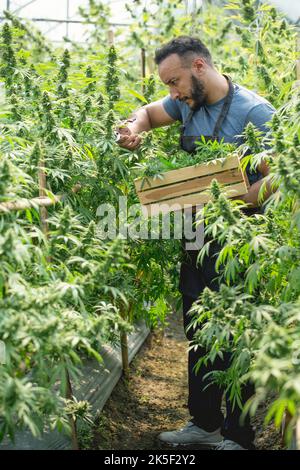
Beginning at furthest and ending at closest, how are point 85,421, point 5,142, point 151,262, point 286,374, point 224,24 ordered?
point 224,24, point 151,262, point 85,421, point 5,142, point 286,374

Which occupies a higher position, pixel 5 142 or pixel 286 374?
pixel 5 142

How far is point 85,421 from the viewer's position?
3.32 meters

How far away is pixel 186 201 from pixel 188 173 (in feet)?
0.45

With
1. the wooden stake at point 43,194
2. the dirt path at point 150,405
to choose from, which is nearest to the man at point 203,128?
the dirt path at point 150,405

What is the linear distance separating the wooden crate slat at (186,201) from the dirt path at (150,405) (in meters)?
1.32

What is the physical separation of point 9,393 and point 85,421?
126 centimetres

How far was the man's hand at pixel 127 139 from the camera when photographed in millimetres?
3420

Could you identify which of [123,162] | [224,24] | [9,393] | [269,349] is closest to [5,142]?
[123,162]

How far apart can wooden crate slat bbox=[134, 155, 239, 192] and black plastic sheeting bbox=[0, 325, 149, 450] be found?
947mm

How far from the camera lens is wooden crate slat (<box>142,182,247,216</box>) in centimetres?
309

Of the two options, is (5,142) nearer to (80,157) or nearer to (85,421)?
(80,157)

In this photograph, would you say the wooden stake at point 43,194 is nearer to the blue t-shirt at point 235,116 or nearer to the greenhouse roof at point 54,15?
the blue t-shirt at point 235,116

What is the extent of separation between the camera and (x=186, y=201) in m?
3.19
